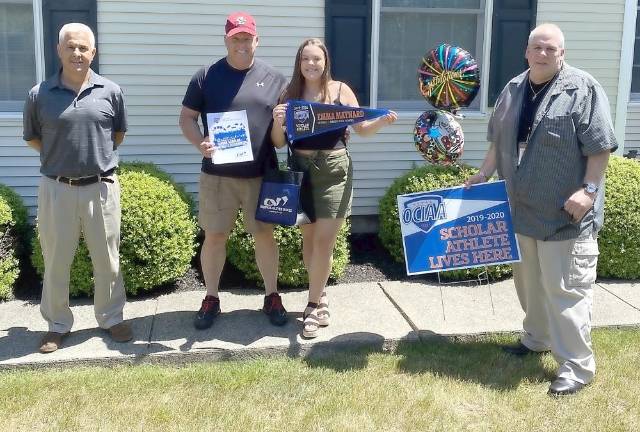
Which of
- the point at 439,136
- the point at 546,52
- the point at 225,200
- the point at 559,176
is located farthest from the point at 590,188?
the point at 225,200

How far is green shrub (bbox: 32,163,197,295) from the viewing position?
5.04m

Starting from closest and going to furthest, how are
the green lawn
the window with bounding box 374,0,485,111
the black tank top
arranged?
the green lawn, the black tank top, the window with bounding box 374,0,485,111

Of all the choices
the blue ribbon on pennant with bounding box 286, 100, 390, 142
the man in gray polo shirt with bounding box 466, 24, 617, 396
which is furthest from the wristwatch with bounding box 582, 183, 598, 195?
the blue ribbon on pennant with bounding box 286, 100, 390, 142

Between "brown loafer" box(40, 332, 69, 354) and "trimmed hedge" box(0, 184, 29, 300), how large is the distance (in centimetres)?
108

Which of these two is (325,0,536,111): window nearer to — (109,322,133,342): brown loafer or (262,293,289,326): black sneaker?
(262,293,289,326): black sneaker

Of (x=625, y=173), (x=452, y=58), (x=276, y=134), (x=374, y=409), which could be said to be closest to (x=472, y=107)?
(x=625, y=173)

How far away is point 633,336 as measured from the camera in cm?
453

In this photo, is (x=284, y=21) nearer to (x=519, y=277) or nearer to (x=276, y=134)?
(x=276, y=134)

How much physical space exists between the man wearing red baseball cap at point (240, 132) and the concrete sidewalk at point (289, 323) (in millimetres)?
315

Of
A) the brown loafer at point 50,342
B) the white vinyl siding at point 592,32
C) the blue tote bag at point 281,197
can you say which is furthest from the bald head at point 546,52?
the brown loafer at point 50,342

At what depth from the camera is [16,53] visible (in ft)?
19.4

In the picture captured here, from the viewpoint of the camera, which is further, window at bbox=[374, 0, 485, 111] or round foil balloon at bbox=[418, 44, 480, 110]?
window at bbox=[374, 0, 485, 111]

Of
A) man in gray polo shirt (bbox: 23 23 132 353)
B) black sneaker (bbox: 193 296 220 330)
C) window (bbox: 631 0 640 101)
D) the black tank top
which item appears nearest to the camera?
man in gray polo shirt (bbox: 23 23 132 353)

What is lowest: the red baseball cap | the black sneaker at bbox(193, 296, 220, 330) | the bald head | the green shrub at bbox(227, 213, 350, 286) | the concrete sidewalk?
the concrete sidewalk
